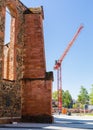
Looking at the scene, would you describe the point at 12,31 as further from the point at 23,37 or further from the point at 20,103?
the point at 20,103

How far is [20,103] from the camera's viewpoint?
17.8m

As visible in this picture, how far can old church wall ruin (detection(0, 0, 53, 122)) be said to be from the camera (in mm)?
17198

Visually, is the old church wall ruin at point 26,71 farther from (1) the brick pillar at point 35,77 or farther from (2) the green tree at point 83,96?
(2) the green tree at point 83,96

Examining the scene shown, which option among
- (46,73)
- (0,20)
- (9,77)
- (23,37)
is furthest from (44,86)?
(0,20)

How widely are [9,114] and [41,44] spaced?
4.95 metres

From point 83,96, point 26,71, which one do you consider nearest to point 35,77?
point 26,71

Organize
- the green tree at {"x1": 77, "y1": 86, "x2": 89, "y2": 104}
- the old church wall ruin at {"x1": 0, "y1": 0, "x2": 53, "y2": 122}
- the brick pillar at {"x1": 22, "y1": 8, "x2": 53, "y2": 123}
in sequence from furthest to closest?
1. the green tree at {"x1": 77, "y1": 86, "x2": 89, "y2": 104}
2. the brick pillar at {"x1": 22, "y1": 8, "x2": 53, "y2": 123}
3. the old church wall ruin at {"x1": 0, "y1": 0, "x2": 53, "y2": 122}

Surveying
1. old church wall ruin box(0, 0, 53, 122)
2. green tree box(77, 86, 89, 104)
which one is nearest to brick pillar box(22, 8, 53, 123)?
old church wall ruin box(0, 0, 53, 122)

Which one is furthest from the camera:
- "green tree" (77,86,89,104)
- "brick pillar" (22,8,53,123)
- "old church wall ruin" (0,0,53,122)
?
"green tree" (77,86,89,104)

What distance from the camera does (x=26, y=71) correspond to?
18.4 meters

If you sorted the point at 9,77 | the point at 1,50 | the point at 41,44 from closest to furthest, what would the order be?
1. the point at 1,50
2. the point at 9,77
3. the point at 41,44

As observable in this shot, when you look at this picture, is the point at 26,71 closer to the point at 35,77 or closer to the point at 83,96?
the point at 35,77

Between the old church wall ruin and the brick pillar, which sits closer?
the old church wall ruin

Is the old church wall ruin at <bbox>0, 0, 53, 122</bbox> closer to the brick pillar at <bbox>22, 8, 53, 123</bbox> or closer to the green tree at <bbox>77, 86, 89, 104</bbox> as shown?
the brick pillar at <bbox>22, 8, 53, 123</bbox>
